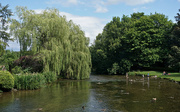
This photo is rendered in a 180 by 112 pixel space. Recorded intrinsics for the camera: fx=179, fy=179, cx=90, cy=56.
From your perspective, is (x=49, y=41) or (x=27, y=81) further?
(x=49, y=41)

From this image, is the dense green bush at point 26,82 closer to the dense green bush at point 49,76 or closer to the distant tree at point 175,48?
the dense green bush at point 49,76

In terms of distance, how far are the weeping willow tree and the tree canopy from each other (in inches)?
762

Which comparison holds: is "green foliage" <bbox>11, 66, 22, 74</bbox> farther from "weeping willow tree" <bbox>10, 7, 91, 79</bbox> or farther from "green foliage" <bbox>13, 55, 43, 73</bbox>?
"weeping willow tree" <bbox>10, 7, 91, 79</bbox>

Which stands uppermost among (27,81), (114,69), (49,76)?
(114,69)

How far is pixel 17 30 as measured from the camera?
97.2ft

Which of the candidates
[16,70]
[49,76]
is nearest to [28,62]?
[16,70]

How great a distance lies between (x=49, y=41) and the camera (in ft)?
103

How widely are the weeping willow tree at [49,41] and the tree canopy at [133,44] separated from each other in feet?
63.5

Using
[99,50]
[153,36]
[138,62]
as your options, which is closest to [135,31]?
[153,36]

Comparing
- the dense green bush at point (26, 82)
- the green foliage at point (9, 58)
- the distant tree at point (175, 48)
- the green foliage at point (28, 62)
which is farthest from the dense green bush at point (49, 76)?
the distant tree at point (175, 48)

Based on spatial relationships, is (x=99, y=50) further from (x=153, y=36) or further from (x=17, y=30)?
(x=17, y=30)

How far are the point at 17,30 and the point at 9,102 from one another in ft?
52.8

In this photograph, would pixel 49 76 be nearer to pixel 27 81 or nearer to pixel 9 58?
pixel 27 81

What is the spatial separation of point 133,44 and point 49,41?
26.3m
